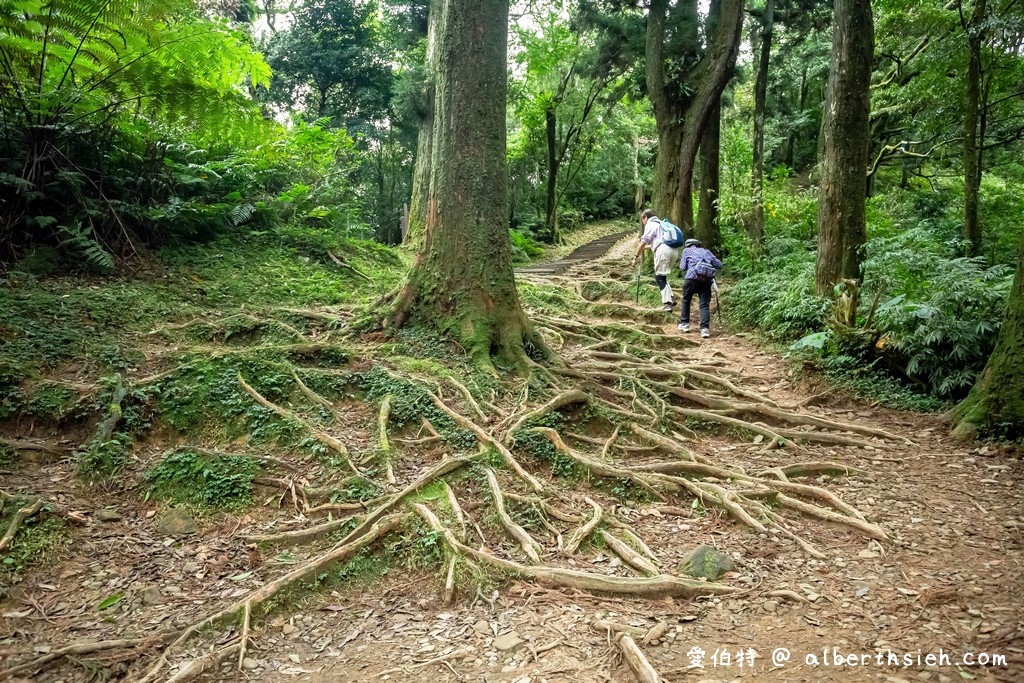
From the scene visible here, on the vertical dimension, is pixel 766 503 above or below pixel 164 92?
below

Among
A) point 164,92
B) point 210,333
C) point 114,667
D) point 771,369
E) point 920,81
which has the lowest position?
point 114,667

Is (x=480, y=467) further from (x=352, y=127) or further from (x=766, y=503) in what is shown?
(x=352, y=127)

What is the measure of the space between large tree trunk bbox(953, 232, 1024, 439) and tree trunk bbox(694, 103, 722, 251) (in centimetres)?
830

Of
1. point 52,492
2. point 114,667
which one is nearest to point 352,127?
point 52,492

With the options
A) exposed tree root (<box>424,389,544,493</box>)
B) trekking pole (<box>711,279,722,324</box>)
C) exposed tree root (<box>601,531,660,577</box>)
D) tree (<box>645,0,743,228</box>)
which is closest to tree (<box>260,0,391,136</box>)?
tree (<box>645,0,743,228</box>)

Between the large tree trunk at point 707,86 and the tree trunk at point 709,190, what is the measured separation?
13.4 inches

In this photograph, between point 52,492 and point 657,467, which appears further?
point 657,467

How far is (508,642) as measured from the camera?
329 cm

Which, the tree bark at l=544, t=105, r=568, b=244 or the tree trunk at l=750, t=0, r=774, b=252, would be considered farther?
the tree bark at l=544, t=105, r=568, b=244

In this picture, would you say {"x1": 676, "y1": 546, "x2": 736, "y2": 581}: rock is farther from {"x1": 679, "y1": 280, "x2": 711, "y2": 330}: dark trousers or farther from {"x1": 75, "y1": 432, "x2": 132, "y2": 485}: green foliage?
{"x1": 679, "y1": 280, "x2": 711, "y2": 330}: dark trousers

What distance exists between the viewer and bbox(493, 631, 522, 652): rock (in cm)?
324

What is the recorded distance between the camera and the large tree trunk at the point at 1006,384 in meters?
5.24

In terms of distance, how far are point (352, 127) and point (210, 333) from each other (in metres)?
19.1

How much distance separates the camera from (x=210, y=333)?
651 centimetres
